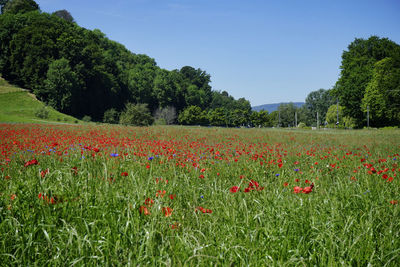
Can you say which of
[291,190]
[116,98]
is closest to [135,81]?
[116,98]

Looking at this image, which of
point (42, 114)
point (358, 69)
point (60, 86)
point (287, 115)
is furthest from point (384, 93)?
point (287, 115)

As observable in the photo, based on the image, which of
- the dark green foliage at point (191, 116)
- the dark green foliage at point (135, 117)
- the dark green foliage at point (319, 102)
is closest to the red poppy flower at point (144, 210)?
the dark green foliage at point (135, 117)

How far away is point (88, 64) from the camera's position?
54062 millimetres

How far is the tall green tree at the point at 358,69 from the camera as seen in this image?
46.2 m

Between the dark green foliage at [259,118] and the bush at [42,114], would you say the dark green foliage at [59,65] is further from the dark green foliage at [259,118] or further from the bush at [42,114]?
the dark green foliage at [259,118]

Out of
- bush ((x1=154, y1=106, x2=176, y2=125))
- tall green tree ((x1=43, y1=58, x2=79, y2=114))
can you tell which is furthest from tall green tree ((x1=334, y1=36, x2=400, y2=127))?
tall green tree ((x1=43, y1=58, x2=79, y2=114))

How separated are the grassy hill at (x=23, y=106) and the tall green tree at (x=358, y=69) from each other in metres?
43.6

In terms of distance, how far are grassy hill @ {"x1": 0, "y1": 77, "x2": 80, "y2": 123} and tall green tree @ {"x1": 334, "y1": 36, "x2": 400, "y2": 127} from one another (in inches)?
1717

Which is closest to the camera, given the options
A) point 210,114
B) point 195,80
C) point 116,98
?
point 116,98

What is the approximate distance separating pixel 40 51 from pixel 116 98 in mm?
18119

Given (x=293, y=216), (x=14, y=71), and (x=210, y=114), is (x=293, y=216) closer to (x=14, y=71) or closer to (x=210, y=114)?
(x=14, y=71)

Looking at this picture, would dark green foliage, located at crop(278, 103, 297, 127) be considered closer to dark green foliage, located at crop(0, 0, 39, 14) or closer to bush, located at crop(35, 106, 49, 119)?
dark green foliage, located at crop(0, 0, 39, 14)

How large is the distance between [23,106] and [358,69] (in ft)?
176

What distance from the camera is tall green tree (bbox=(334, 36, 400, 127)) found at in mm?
46250
